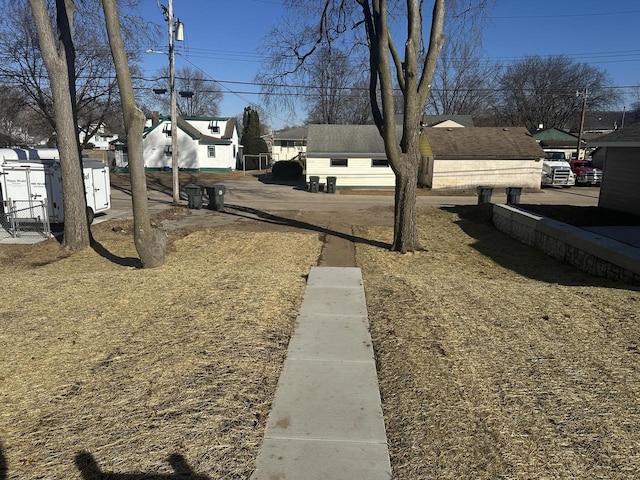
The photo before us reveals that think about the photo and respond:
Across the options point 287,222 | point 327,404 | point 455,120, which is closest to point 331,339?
point 327,404

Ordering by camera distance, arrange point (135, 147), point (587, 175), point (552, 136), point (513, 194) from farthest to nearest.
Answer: point (552, 136) < point (587, 175) < point (513, 194) < point (135, 147)

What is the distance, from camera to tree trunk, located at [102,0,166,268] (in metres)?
8.36

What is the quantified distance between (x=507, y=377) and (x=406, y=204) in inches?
286

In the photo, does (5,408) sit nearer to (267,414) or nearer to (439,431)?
(267,414)

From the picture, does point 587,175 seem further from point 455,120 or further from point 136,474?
point 136,474

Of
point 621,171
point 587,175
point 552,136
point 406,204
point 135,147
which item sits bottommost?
point 406,204

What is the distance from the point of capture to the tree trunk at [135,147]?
27.4 ft

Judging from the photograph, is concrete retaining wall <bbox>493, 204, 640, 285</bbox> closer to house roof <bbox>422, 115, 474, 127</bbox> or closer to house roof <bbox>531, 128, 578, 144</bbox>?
house roof <bbox>422, 115, 474, 127</bbox>

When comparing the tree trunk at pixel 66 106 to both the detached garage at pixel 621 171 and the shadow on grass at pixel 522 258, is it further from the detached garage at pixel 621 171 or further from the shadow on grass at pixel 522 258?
the detached garage at pixel 621 171

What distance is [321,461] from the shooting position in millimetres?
3014

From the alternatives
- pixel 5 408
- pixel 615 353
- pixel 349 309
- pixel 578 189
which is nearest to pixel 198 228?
pixel 349 309

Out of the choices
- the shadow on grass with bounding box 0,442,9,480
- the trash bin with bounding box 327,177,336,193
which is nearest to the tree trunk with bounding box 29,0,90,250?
the shadow on grass with bounding box 0,442,9,480

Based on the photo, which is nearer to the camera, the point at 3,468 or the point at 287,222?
the point at 3,468

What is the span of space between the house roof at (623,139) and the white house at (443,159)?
47.8 ft
